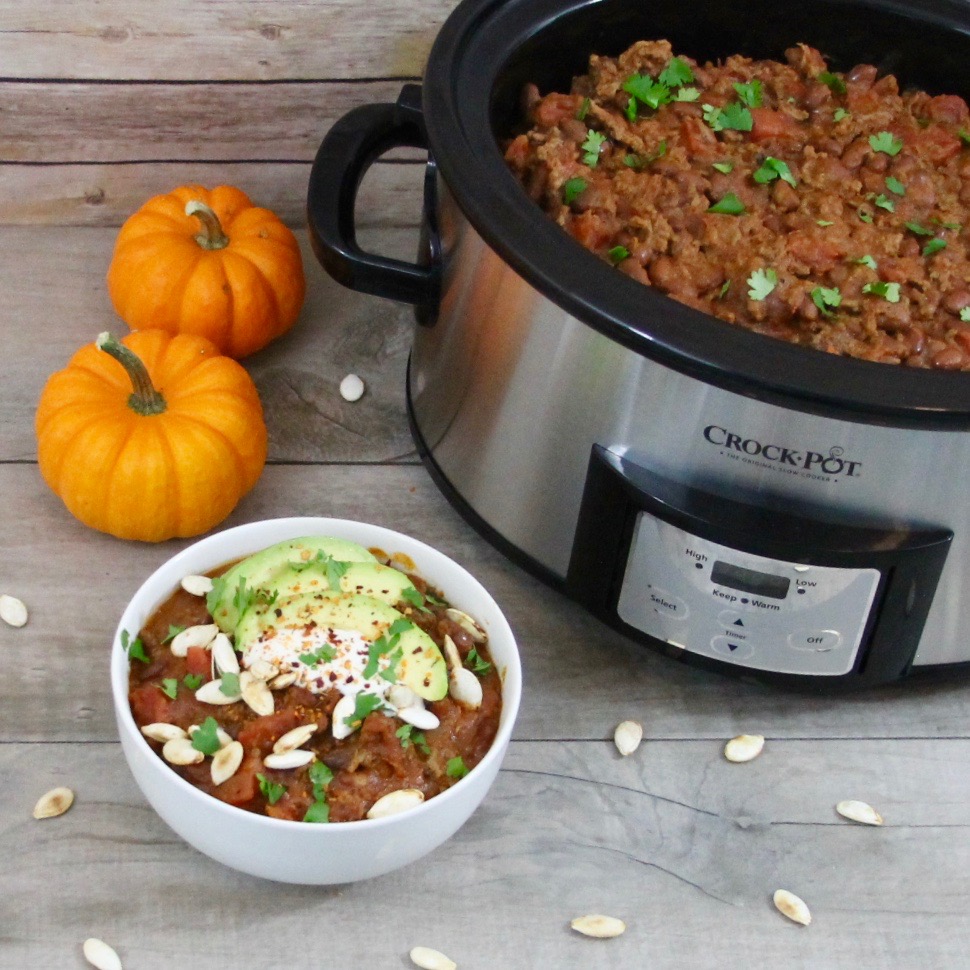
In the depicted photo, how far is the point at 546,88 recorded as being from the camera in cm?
133

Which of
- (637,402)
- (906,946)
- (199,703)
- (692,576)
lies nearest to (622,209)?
(637,402)

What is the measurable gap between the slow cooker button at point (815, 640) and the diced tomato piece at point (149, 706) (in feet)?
1.71

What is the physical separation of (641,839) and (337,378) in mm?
648

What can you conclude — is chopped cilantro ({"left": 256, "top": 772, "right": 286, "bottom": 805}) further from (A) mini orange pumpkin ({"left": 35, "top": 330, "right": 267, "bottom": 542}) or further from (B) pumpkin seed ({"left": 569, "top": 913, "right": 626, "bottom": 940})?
(A) mini orange pumpkin ({"left": 35, "top": 330, "right": 267, "bottom": 542})

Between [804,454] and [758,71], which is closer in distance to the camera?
[804,454]

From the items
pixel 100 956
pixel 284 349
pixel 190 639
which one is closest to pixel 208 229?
pixel 284 349

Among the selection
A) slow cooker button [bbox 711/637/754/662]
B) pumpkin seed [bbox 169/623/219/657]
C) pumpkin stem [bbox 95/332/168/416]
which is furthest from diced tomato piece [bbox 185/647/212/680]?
slow cooker button [bbox 711/637/754/662]

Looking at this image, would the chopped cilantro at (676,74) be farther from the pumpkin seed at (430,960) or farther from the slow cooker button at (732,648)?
the pumpkin seed at (430,960)

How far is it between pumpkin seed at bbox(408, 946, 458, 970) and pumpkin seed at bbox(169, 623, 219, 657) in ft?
0.98

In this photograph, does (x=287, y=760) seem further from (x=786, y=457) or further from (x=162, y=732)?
(x=786, y=457)

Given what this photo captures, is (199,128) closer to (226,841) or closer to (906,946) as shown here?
(226,841)

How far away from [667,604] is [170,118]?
34.4 inches

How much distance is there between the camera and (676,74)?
130 cm

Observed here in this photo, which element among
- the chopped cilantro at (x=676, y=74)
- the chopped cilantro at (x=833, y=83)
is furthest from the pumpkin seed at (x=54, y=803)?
the chopped cilantro at (x=833, y=83)
